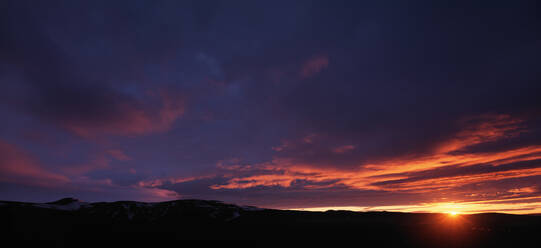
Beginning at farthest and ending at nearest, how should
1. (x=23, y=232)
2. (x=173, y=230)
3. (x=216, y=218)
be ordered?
1. (x=216, y=218)
2. (x=173, y=230)
3. (x=23, y=232)

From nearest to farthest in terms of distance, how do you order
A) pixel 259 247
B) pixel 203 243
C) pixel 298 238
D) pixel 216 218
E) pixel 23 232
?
pixel 23 232
pixel 259 247
pixel 203 243
pixel 298 238
pixel 216 218

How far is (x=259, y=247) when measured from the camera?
78500 mm

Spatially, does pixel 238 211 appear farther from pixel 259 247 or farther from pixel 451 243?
pixel 451 243

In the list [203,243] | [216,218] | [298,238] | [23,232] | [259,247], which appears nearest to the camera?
[23,232]

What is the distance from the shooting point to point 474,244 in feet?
256

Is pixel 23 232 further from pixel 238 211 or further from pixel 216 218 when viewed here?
pixel 238 211

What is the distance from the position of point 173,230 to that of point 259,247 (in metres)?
48.5

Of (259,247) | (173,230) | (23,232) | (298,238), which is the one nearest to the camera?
(23,232)

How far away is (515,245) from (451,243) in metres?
20.4

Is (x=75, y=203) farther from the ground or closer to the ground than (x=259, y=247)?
farther from the ground

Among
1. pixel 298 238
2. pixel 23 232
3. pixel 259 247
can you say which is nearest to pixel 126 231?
pixel 23 232

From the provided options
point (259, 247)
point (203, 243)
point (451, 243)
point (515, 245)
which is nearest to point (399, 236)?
point (451, 243)

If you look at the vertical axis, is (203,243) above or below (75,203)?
below

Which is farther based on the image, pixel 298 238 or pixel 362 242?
pixel 298 238
